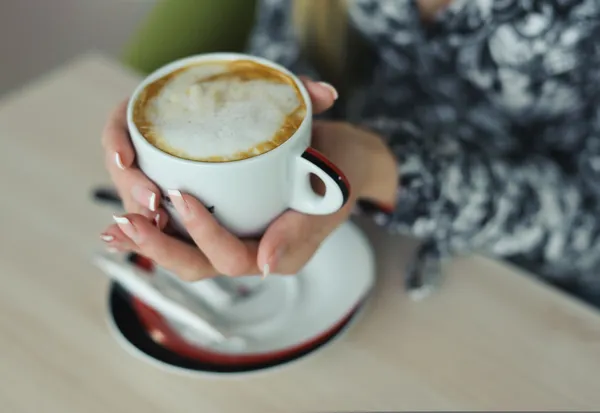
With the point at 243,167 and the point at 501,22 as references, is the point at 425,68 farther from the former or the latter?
the point at 243,167

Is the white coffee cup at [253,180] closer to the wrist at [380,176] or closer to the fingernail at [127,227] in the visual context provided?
the fingernail at [127,227]

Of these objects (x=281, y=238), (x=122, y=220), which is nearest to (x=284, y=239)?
(x=281, y=238)

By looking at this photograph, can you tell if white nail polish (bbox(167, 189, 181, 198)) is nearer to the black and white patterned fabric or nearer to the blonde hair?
the black and white patterned fabric

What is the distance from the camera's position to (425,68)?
2.37 ft

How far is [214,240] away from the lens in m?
0.42

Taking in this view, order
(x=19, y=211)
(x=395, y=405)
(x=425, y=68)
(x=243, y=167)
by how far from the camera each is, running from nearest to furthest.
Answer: (x=243, y=167), (x=395, y=405), (x=19, y=211), (x=425, y=68)

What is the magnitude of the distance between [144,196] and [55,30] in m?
1.16

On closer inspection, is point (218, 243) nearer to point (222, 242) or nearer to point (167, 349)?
point (222, 242)

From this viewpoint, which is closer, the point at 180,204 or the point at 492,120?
the point at 180,204

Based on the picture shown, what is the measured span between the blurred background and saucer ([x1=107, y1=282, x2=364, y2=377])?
101 cm

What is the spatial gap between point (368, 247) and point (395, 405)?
0.46ft

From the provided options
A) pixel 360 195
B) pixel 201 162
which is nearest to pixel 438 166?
pixel 360 195

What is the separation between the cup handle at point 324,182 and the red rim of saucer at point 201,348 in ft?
0.36

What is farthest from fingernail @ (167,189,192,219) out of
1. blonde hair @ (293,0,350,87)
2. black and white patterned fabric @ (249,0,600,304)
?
blonde hair @ (293,0,350,87)
